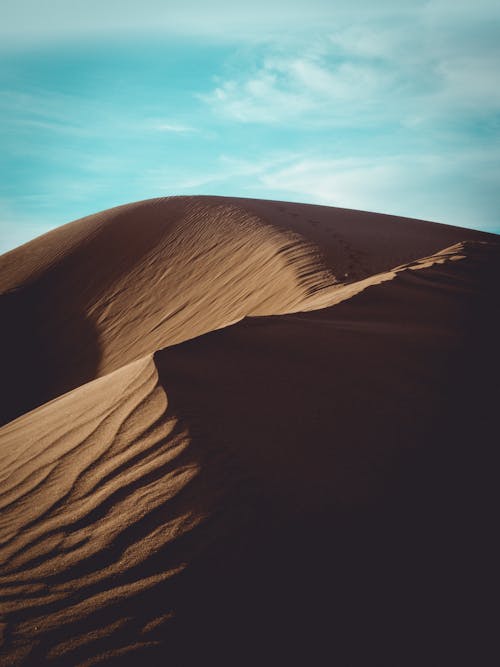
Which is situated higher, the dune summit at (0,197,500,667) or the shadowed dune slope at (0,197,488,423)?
the shadowed dune slope at (0,197,488,423)

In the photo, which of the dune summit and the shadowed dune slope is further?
the shadowed dune slope

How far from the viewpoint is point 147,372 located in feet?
11.1

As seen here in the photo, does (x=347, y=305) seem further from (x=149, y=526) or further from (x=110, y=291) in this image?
(x=110, y=291)

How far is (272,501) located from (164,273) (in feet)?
39.4

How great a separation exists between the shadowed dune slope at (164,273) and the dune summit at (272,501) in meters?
3.21

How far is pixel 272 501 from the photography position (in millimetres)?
2311

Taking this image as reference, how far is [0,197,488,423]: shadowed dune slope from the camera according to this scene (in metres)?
9.64

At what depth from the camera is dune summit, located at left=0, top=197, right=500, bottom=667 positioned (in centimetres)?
192

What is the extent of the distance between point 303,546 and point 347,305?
316 centimetres

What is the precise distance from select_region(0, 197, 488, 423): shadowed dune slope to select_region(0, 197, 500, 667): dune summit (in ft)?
10.5

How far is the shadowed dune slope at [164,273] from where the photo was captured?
31.6ft

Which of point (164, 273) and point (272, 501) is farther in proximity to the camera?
point (164, 273)

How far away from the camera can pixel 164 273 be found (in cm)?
1384

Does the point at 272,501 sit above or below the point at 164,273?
below
